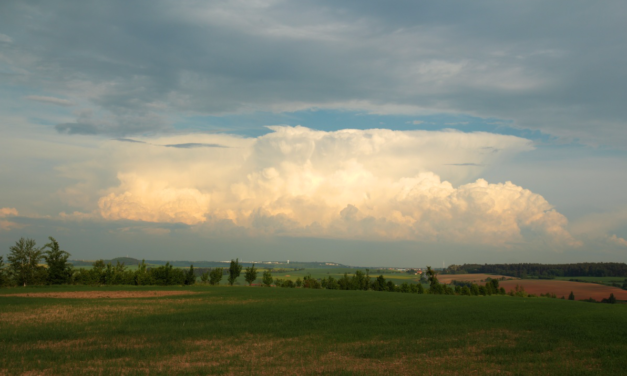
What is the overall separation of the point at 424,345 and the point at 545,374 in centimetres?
661

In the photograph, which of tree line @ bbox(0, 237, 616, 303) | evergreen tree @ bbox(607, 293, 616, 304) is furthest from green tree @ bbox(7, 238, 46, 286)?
evergreen tree @ bbox(607, 293, 616, 304)

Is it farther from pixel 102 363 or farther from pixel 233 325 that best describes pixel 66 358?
pixel 233 325

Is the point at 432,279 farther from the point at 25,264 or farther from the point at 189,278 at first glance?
the point at 25,264

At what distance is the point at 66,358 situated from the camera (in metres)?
18.3

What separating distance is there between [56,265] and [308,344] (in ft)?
235

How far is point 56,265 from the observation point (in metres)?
75.9

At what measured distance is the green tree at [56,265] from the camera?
2940 inches

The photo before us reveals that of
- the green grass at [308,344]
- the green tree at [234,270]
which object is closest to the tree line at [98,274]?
the green tree at [234,270]

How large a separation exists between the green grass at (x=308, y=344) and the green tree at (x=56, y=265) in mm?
45135

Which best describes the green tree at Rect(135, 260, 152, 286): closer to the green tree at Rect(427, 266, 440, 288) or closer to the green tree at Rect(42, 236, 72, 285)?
the green tree at Rect(42, 236, 72, 285)

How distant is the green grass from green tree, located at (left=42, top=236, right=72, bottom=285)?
45.1 meters

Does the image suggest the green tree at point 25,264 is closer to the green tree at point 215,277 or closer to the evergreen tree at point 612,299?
the green tree at point 215,277

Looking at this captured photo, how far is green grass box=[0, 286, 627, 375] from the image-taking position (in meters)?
17.0

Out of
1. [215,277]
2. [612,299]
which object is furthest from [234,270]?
[612,299]
